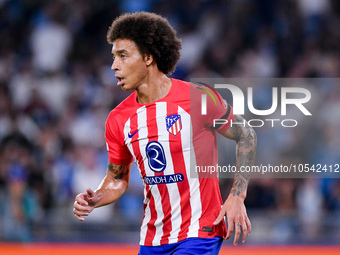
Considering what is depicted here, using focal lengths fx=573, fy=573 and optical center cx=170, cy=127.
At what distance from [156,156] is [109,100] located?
207 inches

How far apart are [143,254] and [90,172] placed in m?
4.04

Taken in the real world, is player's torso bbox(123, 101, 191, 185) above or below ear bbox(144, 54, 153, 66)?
below

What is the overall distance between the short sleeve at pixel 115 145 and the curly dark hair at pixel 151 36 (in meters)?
0.51

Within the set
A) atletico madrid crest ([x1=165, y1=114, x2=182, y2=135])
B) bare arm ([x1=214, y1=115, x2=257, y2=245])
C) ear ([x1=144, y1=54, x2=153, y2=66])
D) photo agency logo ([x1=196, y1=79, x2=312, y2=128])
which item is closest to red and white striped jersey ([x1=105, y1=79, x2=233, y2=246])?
atletico madrid crest ([x1=165, y1=114, x2=182, y2=135])

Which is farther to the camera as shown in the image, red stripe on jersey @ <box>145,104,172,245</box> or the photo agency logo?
the photo agency logo

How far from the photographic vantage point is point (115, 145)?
3877 mm

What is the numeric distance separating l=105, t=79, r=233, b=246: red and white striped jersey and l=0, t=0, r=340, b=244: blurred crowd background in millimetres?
3413

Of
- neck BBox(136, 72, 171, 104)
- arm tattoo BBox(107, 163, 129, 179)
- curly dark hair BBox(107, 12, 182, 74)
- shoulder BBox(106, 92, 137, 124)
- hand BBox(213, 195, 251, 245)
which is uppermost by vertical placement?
curly dark hair BBox(107, 12, 182, 74)

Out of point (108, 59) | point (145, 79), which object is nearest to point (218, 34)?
point (108, 59)

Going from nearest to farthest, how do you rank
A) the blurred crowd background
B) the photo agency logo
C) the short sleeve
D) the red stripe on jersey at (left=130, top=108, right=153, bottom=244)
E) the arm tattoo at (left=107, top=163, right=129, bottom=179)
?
the red stripe on jersey at (left=130, top=108, right=153, bottom=244)
the short sleeve
the arm tattoo at (left=107, top=163, right=129, bottom=179)
the blurred crowd background
the photo agency logo

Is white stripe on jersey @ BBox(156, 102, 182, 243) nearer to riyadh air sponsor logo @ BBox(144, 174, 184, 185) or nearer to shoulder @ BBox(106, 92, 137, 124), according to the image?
riyadh air sponsor logo @ BBox(144, 174, 184, 185)

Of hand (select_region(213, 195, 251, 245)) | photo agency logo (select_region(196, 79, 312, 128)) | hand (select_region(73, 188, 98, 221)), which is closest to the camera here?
hand (select_region(213, 195, 251, 245))

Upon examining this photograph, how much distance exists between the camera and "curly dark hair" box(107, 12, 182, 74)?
376cm

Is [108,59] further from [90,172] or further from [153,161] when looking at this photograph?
[153,161]
